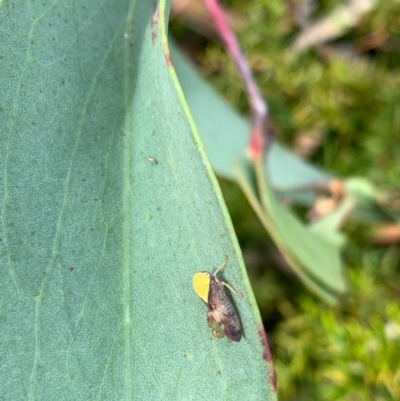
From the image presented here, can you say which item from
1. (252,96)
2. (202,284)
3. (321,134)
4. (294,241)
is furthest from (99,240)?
(321,134)

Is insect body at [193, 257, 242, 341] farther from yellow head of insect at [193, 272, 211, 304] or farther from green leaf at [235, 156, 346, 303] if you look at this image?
green leaf at [235, 156, 346, 303]

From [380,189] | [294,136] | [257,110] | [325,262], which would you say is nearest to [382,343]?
[325,262]

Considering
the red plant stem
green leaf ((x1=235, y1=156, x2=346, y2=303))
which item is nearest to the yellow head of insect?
green leaf ((x1=235, y1=156, x2=346, y2=303))

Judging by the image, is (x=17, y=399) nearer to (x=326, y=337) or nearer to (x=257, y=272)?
(x=326, y=337)

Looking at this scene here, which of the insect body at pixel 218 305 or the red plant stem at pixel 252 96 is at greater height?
the red plant stem at pixel 252 96

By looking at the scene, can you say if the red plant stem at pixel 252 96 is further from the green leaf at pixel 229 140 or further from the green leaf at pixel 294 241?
the green leaf at pixel 229 140

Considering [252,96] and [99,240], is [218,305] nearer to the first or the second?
[99,240]

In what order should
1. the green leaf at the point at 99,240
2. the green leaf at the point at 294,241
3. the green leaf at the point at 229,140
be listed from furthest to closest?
the green leaf at the point at 229,140
the green leaf at the point at 294,241
the green leaf at the point at 99,240

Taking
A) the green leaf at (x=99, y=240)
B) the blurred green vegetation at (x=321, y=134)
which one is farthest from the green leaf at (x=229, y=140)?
the green leaf at (x=99, y=240)
